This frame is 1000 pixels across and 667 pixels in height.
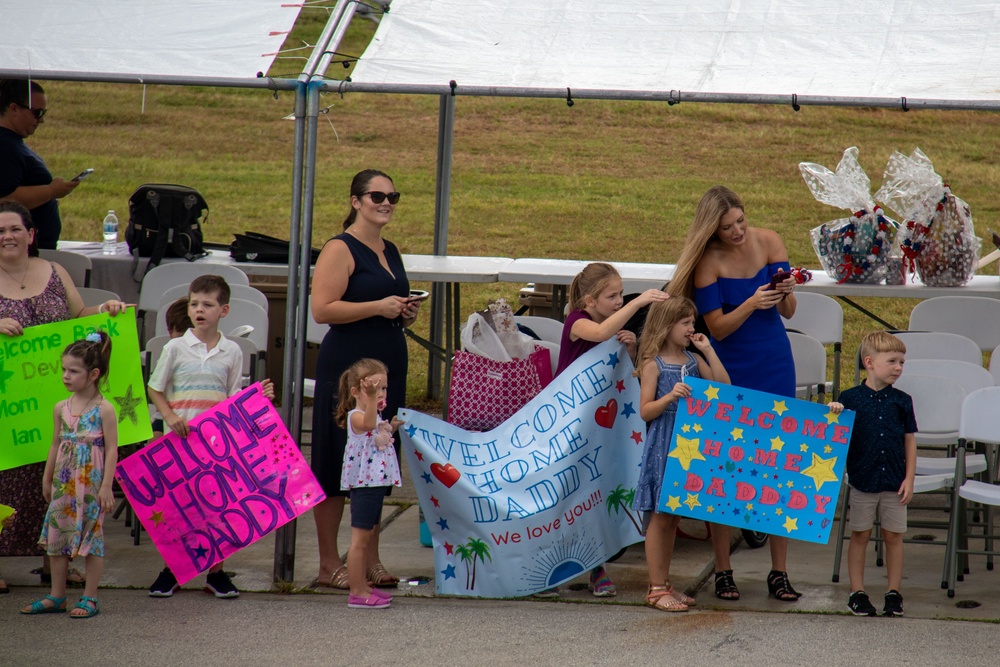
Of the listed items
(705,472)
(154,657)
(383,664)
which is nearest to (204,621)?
(154,657)

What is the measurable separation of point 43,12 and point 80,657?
3530 mm

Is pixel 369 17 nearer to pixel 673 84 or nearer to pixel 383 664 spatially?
pixel 673 84

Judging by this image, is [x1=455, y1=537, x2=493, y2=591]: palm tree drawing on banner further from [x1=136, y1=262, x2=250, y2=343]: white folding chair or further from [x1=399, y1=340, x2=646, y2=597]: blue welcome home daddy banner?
[x1=136, y1=262, x2=250, y2=343]: white folding chair

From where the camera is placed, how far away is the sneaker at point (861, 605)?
5.21 meters

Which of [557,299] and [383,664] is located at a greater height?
[557,299]

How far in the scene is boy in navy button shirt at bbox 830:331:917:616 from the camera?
5.23m

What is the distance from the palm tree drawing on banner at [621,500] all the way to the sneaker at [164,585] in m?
2.01

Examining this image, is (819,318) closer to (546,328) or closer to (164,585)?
(546,328)

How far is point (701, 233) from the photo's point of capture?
537 centimetres

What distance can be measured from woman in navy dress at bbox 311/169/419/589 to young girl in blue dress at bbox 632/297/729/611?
109 centimetres

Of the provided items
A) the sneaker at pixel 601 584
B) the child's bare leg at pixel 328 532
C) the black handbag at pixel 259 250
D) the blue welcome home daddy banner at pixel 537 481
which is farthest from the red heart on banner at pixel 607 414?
the black handbag at pixel 259 250

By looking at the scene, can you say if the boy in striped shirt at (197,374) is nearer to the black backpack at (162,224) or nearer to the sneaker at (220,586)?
the sneaker at (220,586)

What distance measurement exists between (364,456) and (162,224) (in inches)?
187

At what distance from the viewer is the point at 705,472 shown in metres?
5.35
